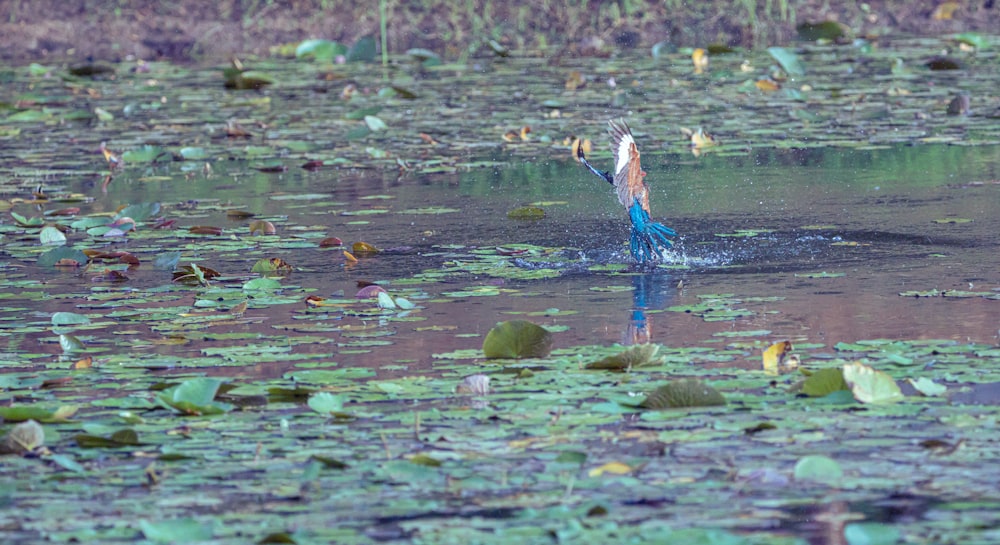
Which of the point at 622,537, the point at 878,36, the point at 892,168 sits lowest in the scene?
the point at 622,537

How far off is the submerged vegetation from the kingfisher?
79mm

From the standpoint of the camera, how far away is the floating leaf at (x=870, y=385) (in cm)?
337

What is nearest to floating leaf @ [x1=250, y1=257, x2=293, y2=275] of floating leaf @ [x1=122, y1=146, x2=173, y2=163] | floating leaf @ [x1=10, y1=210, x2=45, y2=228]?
floating leaf @ [x1=10, y1=210, x2=45, y2=228]

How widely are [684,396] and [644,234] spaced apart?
190cm

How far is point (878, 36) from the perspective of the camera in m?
13.0

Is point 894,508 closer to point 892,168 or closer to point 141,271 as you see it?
point 141,271

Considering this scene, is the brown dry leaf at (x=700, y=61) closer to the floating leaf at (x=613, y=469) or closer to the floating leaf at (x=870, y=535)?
the floating leaf at (x=613, y=469)

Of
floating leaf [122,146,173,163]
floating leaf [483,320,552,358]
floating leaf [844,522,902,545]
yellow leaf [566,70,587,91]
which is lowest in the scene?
floating leaf [844,522,902,545]

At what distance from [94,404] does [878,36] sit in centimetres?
1051

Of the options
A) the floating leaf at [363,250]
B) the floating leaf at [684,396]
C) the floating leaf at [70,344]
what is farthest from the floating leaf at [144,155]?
the floating leaf at [684,396]

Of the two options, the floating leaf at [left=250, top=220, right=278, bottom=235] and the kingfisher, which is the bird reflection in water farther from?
the floating leaf at [left=250, top=220, right=278, bottom=235]

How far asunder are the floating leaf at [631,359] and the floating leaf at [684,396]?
0.32 meters

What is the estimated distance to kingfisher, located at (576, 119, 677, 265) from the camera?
17.1 feet

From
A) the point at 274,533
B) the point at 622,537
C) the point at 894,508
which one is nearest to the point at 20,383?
the point at 274,533
